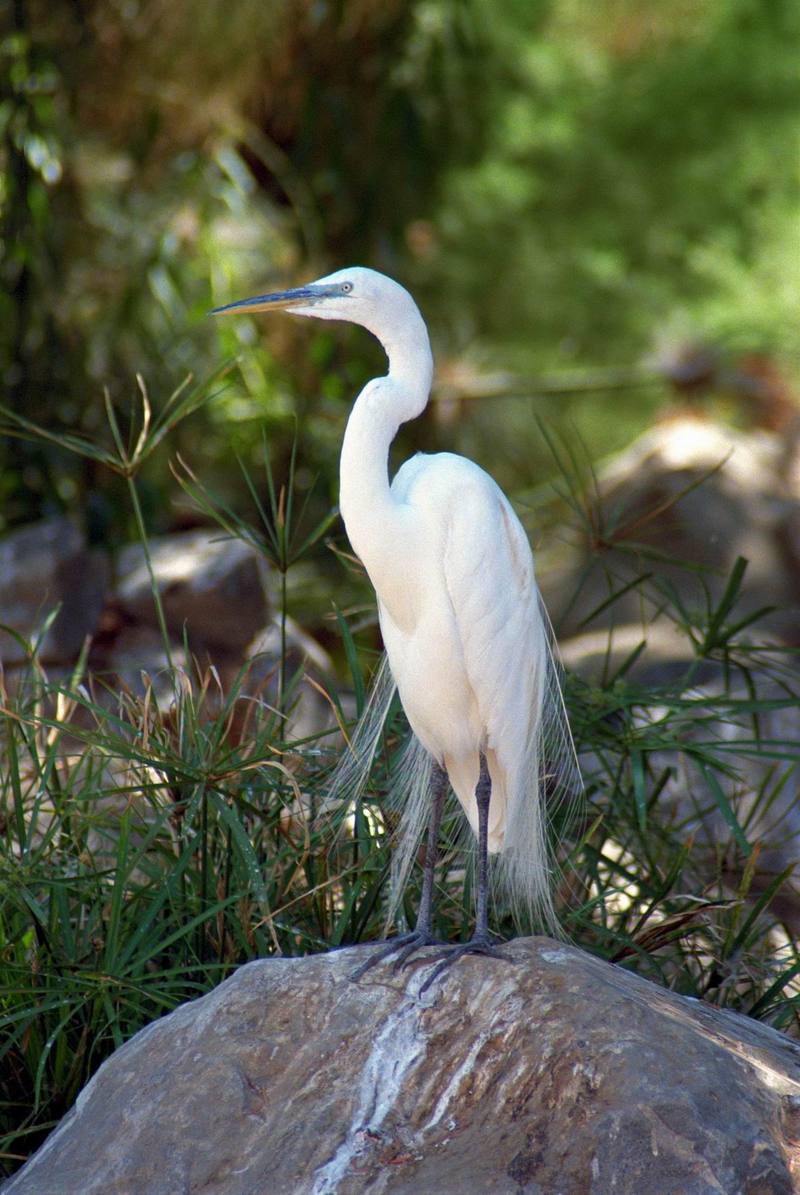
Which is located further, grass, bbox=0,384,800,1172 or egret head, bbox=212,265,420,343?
grass, bbox=0,384,800,1172

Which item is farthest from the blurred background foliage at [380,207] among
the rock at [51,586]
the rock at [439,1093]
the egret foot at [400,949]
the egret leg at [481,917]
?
the rock at [439,1093]

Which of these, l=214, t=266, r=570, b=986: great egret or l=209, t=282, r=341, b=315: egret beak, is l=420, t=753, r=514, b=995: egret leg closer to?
l=214, t=266, r=570, b=986: great egret

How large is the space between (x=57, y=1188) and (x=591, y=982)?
2.40ft

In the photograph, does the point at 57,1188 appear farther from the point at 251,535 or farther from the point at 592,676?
the point at 592,676

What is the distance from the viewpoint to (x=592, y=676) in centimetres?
319

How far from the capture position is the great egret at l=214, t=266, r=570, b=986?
197 centimetres

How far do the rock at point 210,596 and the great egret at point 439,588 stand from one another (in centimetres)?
238

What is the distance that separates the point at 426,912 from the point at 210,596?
8.40 ft

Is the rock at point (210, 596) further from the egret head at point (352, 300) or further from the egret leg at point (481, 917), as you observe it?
the egret head at point (352, 300)

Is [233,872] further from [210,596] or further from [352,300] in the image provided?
[210,596]

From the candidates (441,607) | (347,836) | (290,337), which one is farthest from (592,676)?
(290,337)

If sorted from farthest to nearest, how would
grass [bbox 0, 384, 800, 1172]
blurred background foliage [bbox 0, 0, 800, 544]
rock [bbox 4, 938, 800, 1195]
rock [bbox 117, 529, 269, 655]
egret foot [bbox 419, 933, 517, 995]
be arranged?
blurred background foliage [bbox 0, 0, 800, 544]
rock [bbox 117, 529, 269, 655]
grass [bbox 0, 384, 800, 1172]
egret foot [bbox 419, 933, 517, 995]
rock [bbox 4, 938, 800, 1195]

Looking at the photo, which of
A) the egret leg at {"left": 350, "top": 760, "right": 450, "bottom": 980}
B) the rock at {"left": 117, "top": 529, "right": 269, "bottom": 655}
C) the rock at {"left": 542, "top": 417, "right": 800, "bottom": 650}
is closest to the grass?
the egret leg at {"left": 350, "top": 760, "right": 450, "bottom": 980}

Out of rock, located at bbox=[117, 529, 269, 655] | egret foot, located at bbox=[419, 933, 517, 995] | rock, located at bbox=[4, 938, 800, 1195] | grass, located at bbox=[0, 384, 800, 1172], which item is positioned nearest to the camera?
rock, located at bbox=[4, 938, 800, 1195]
